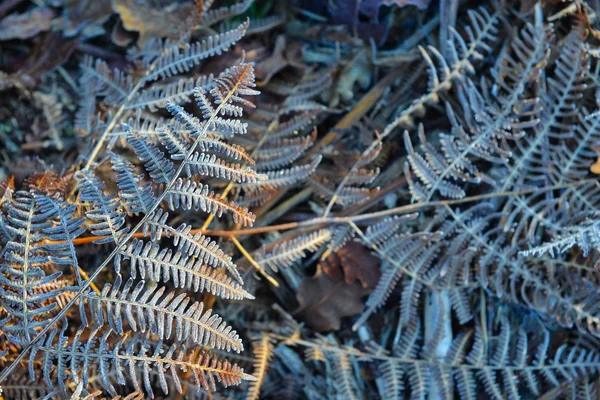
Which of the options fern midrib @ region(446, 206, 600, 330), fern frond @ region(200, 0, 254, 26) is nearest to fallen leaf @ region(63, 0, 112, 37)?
fern frond @ region(200, 0, 254, 26)

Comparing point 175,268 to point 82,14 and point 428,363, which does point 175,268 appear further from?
point 82,14

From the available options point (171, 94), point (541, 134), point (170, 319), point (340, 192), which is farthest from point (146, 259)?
point (541, 134)

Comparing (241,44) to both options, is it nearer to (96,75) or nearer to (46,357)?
(96,75)

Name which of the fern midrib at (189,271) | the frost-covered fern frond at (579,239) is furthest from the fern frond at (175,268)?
the frost-covered fern frond at (579,239)

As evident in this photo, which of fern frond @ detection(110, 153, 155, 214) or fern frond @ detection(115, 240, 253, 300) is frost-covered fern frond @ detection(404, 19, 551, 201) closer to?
fern frond @ detection(115, 240, 253, 300)

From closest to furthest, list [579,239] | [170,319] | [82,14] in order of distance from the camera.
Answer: [170,319]
[579,239]
[82,14]

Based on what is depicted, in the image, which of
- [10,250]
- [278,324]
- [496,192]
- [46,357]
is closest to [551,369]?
[496,192]
